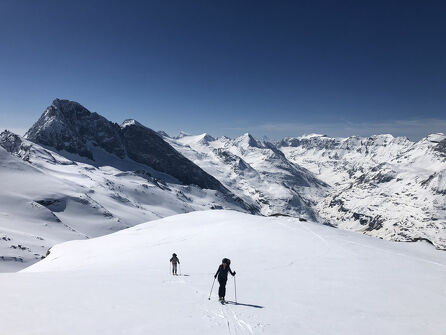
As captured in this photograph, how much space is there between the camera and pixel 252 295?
19.0 metres

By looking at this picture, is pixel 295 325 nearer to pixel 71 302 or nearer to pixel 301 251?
pixel 71 302

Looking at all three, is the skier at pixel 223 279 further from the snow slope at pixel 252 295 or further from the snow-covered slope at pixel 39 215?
the snow-covered slope at pixel 39 215

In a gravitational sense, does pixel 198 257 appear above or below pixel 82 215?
above

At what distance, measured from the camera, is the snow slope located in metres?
13.6

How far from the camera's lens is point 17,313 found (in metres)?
13.3

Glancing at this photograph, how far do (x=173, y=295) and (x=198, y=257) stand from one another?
1389 cm

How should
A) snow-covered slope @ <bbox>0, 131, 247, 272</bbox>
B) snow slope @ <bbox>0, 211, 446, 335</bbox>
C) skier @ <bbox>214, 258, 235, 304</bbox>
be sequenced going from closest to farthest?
snow slope @ <bbox>0, 211, 446, 335</bbox>, skier @ <bbox>214, 258, 235, 304</bbox>, snow-covered slope @ <bbox>0, 131, 247, 272</bbox>

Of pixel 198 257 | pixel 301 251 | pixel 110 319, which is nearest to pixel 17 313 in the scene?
pixel 110 319

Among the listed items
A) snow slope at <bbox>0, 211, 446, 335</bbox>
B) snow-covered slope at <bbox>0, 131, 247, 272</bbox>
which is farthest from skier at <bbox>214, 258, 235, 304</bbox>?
snow-covered slope at <bbox>0, 131, 247, 272</bbox>

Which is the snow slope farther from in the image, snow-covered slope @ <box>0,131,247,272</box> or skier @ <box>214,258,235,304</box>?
snow-covered slope @ <box>0,131,247,272</box>

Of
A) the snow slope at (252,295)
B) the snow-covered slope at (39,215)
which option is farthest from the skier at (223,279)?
the snow-covered slope at (39,215)

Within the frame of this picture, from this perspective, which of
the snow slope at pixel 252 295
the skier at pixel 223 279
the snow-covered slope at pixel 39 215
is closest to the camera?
the snow slope at pixel 252 295

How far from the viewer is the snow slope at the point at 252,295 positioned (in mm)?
13648

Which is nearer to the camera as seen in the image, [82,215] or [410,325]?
[410,325]
